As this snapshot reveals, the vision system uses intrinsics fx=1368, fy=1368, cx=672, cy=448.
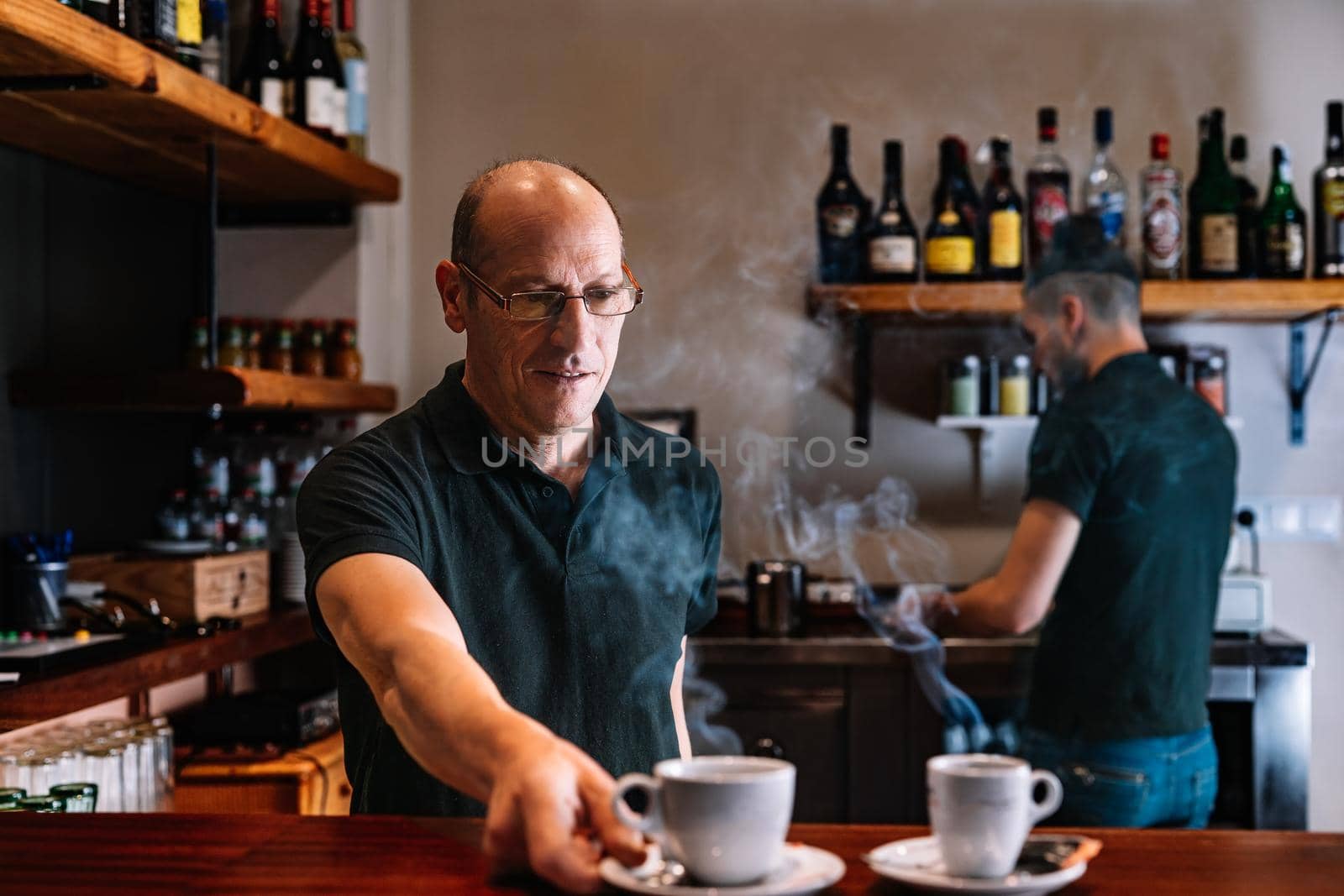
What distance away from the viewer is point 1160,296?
314 cm

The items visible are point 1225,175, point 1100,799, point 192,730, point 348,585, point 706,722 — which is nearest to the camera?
point 348,585

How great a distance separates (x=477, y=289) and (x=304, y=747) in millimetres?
1545

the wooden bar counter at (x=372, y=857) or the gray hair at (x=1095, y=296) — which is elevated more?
the gray hair at (x=1095, y=296)

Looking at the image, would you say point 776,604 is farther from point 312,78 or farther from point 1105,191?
point 312,78

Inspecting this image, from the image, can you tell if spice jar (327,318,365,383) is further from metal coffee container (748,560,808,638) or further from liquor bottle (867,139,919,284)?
liquor bottle (867,139,919,284)

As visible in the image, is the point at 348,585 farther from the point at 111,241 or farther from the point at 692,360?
the point at 692,360

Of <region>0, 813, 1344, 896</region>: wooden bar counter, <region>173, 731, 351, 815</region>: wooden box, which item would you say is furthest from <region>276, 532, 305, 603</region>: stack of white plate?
<region>0, 813, 1344, 896</region>: wooden bar counter

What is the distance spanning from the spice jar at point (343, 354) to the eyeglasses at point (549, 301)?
6.15 ft

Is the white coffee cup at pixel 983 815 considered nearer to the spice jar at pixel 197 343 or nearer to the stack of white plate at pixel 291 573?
the spice jar at pixel 197 343

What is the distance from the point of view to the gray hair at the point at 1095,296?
2.43 m

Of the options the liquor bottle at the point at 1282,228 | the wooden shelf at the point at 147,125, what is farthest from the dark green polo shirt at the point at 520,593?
the liquor bottle at the point at 1282,228

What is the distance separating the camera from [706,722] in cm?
301

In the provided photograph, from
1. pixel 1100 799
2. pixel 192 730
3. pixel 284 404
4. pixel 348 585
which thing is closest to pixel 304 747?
pixel 192 730

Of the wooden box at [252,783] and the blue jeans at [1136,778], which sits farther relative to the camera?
the wooden box at [252,783]
